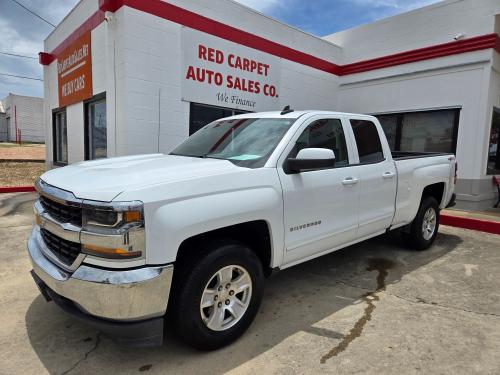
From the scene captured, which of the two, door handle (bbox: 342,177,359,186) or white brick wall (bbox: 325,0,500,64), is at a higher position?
white brick wall (bbox: 325,0,500,64)

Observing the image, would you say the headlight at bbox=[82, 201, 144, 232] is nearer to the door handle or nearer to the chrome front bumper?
the chrome front bumper

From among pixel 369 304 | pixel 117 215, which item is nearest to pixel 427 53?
pixel 369 304

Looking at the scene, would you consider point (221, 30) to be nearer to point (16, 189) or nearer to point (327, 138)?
point (327, 138)

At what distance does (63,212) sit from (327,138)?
2.57m

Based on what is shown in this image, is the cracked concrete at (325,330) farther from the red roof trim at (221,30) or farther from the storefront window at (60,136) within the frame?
the storefront window at (60,136)

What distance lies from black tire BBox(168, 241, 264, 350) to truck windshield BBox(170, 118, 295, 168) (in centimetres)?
75

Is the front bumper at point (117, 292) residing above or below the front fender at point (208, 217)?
below

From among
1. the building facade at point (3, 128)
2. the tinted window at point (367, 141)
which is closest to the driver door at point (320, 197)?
the tinted window at point (367, 141)

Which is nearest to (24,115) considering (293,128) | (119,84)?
(119,84)

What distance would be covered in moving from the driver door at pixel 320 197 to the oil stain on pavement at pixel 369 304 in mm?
624

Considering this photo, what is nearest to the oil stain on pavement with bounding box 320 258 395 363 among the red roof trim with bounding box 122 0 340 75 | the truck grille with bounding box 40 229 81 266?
the truck grille with bounding box 40 229 81 266

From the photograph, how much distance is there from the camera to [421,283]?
4.23 meters

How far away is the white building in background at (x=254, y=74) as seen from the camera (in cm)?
→ 771

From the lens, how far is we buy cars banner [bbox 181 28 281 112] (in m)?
8.33
